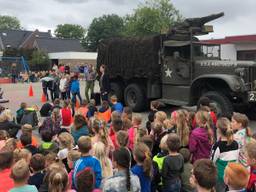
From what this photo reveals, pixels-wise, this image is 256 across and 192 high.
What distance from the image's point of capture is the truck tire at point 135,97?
14.0 m

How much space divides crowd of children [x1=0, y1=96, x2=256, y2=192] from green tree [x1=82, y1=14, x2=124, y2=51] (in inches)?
3231

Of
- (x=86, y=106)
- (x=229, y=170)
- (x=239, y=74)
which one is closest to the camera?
(x=229, y=170)

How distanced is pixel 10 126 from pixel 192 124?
134 inches

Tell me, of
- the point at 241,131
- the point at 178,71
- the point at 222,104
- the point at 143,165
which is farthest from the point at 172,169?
the point at 178,71

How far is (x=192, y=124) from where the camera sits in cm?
679

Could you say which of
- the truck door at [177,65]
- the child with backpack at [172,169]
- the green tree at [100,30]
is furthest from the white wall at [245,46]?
the green tree at [100,30]

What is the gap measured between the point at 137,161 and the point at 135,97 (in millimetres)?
10053

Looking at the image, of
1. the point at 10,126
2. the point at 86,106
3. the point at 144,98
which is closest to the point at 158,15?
the point at 144,98

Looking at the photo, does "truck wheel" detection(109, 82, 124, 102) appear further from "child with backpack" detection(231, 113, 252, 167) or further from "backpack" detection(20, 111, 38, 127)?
"child with backpack" detection(231, 113, 252, 167)

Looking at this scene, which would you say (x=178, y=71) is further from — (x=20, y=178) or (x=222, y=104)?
(x=20, y=178)

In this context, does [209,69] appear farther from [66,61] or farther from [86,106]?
[66,61]

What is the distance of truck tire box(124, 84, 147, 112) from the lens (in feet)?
46.0

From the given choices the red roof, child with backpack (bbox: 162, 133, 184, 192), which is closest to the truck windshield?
child with backpack (bbox: 162, 133, 184, 192)

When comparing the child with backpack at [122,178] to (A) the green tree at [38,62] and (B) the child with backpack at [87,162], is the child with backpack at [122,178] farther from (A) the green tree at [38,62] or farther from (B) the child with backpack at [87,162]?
(A) the green tree at [38,62]
